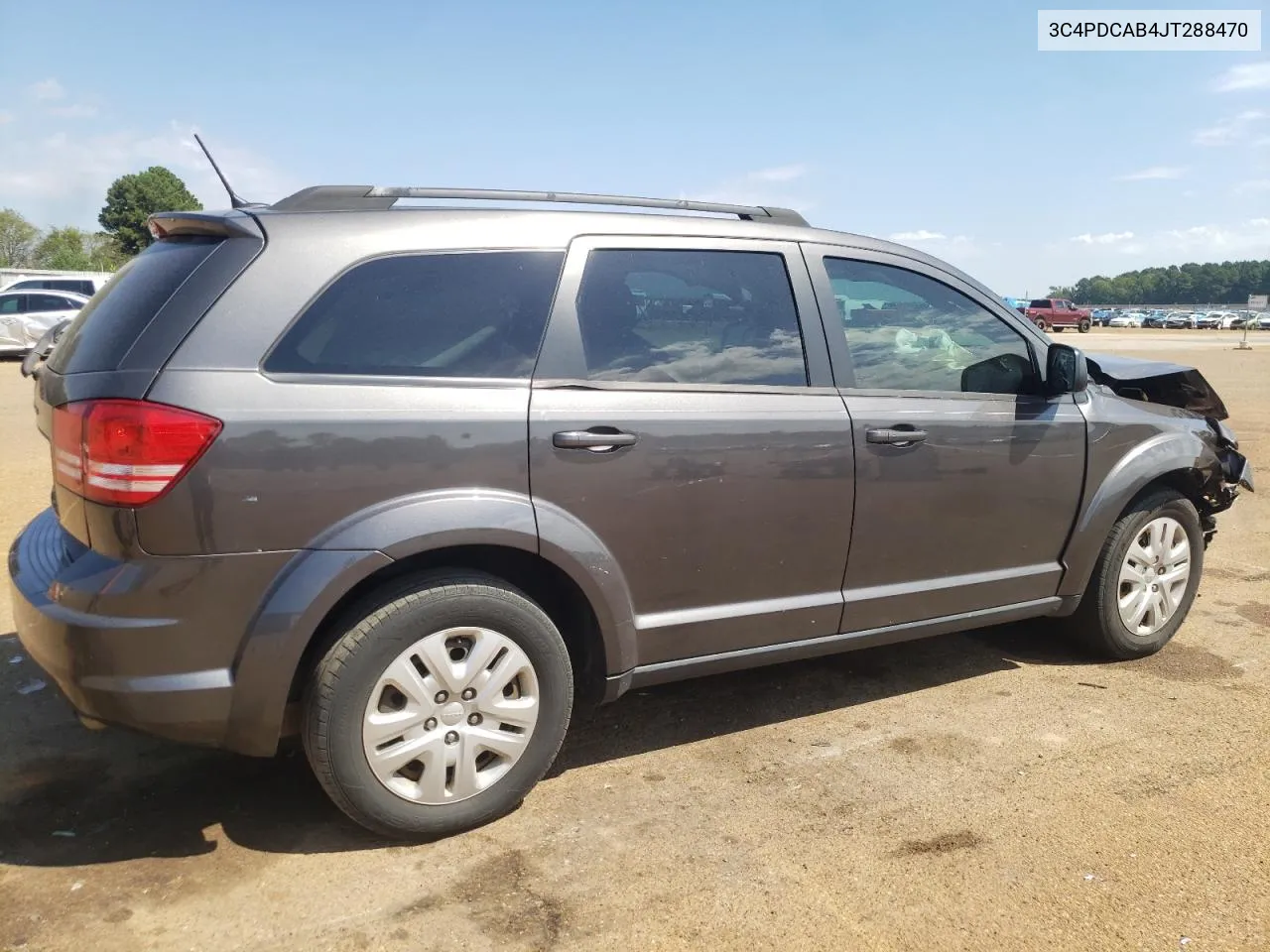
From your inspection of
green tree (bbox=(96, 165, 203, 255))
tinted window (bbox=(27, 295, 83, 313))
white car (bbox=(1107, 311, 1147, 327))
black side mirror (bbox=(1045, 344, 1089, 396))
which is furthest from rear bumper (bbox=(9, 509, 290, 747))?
green tree (bbox=(96, 165, 203, 255))

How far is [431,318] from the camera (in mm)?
2828

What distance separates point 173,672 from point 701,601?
5.29ft

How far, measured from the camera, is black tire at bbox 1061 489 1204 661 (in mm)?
4195

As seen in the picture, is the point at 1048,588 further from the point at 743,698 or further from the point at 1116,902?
the point at 1116,902

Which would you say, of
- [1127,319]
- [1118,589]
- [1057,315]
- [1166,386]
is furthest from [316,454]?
[1127,319]

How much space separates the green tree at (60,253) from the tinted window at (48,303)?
64.4m

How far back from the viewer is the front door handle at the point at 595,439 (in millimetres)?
2873

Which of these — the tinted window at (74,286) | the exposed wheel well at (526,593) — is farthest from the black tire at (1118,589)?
the tinted window at (74,286)

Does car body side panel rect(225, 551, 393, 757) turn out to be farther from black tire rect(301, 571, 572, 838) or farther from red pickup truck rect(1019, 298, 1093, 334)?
red pickup truck rect(1019, 298, 1093, 334)

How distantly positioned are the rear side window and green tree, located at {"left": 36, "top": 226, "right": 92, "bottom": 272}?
86.5 m

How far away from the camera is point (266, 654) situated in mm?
2553

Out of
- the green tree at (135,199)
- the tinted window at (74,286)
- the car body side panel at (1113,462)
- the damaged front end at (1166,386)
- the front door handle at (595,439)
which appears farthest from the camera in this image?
the green tree at (135,199)

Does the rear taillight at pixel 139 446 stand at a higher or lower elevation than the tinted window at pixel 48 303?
lower

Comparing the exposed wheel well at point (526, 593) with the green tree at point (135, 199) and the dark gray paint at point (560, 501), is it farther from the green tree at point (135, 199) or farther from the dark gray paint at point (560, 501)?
the green tree at point (135, 199)
